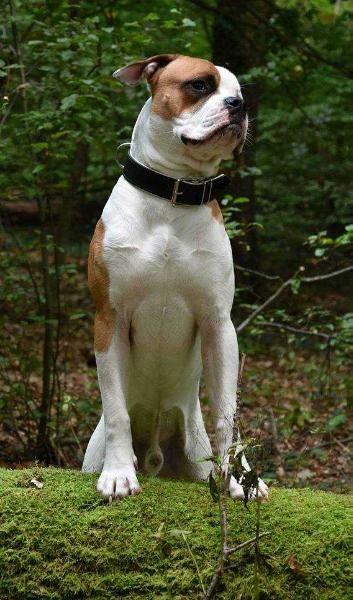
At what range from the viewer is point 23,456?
5984 millimetres

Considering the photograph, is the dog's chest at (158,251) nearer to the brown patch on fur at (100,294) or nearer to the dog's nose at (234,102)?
the brown patch on fur at (100,294)

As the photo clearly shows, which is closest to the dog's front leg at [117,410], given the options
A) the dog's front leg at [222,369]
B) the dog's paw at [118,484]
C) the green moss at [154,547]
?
the dog's paw at [118,484]

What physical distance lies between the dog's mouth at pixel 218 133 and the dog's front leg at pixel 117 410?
2.68 ft

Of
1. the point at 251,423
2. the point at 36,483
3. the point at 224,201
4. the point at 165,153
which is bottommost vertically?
the point at 251,423

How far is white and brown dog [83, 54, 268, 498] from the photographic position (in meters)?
3.38

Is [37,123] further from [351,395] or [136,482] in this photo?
[351,395]

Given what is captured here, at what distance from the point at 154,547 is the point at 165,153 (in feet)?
5.23

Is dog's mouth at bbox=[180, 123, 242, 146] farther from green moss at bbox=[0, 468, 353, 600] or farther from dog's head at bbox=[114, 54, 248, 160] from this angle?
green moss at bbox=[0, 468, 353, 600]

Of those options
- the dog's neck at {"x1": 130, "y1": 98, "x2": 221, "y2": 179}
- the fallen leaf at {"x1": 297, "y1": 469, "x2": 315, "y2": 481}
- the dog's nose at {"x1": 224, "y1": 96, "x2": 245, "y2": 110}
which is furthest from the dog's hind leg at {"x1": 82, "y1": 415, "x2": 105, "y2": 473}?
the fallen leaf at {"x1": 297, "y1": 469, "x2": 315, "y2": 481}

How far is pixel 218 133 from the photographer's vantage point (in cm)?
333

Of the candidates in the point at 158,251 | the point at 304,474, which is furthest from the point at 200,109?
the point at 304,474

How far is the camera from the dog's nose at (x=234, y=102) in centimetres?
333

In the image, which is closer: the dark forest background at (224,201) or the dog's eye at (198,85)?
the dog's eye at (198,85)

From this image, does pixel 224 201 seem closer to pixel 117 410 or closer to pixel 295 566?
pixel 117 410
